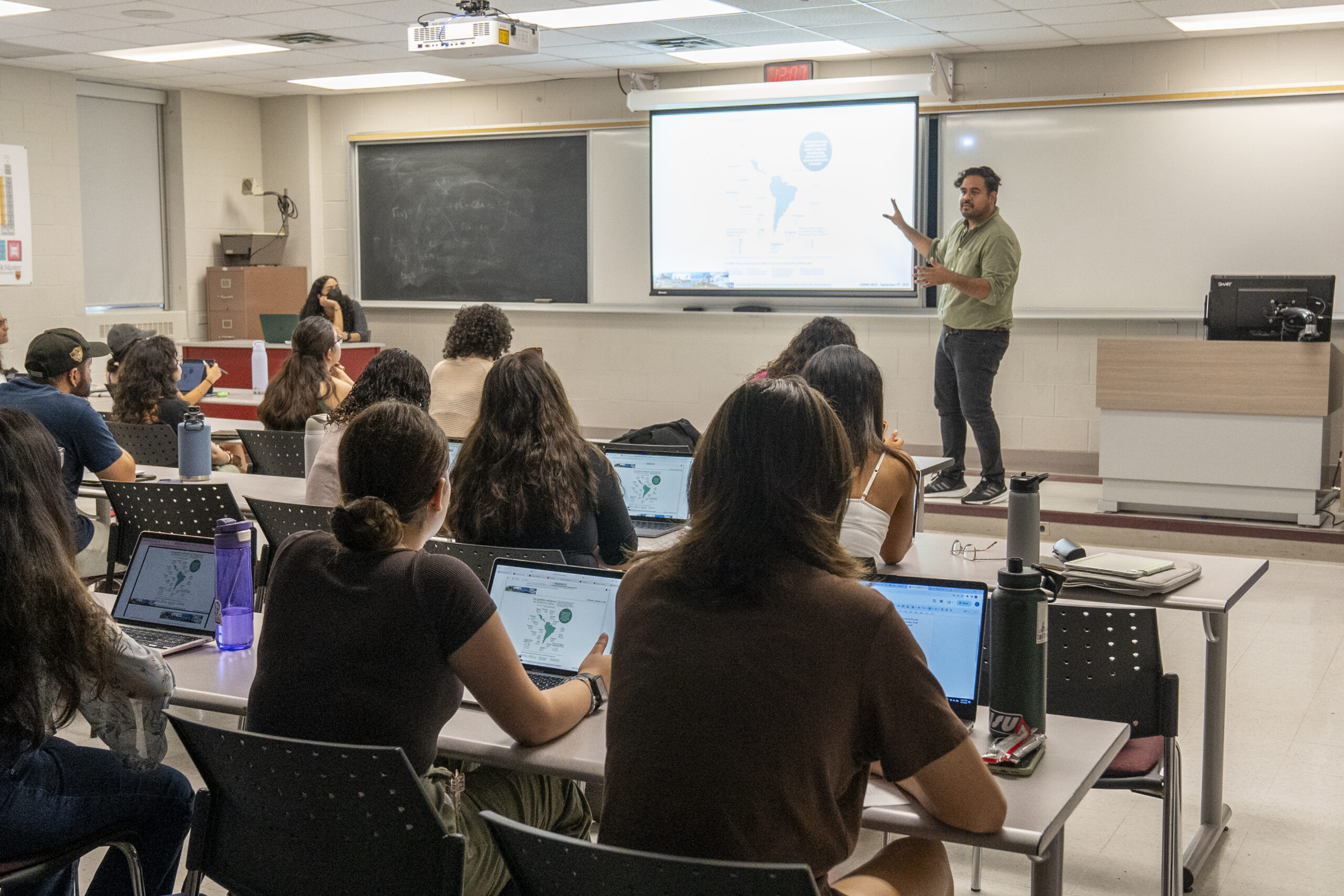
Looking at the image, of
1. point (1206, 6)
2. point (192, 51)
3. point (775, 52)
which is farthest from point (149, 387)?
point (1206, 6)

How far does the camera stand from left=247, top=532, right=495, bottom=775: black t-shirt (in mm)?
1857

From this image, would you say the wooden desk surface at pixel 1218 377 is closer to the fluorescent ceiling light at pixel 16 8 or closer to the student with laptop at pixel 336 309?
the student with laptop at pixel 336 309

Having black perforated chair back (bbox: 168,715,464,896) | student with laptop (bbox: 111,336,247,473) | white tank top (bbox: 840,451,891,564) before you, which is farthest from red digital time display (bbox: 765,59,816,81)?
black perforated chair back (bbox: 168,715,464,896)

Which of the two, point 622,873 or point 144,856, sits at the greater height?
point 622,873

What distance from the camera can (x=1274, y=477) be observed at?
6.12m

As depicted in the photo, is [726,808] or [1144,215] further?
[1144,215]

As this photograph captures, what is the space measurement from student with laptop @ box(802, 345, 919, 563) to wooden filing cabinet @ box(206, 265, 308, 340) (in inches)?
298

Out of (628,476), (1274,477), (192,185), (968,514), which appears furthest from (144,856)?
(192,185)

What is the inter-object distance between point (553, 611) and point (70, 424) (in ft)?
7.47

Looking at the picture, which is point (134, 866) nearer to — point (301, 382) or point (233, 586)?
point (233, 586)

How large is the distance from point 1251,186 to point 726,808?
677 centimetres

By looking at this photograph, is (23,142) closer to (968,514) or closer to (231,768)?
(968,514)

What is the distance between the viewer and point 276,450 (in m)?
4.79

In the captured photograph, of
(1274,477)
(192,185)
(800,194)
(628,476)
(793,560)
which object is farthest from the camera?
(192,185)
